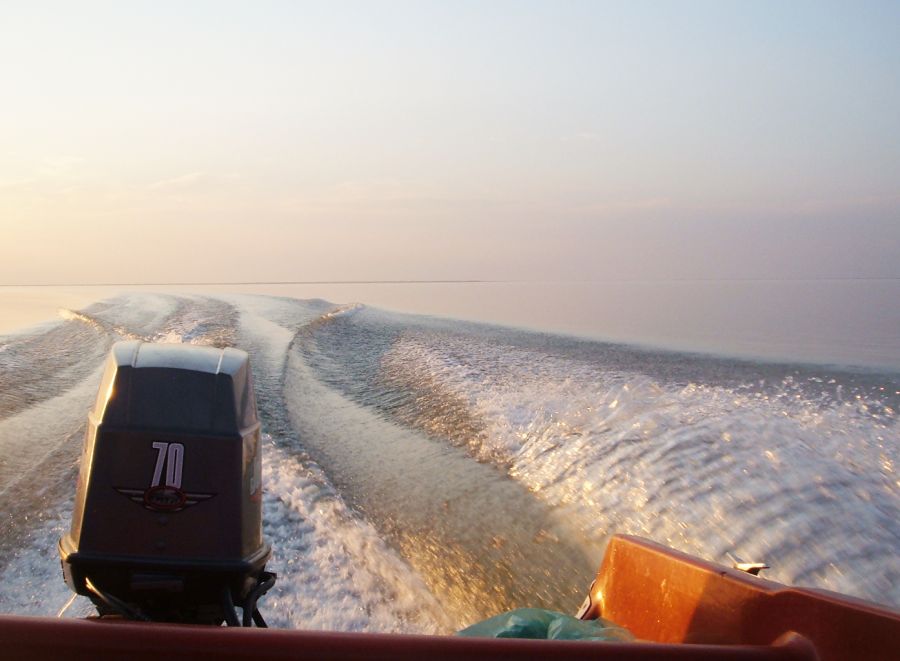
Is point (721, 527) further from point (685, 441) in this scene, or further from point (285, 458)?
point (285, 458)

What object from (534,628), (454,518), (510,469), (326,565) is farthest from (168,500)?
(510,469)

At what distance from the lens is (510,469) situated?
19.3ft

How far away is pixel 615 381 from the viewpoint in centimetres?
791

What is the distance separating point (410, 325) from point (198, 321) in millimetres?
3669

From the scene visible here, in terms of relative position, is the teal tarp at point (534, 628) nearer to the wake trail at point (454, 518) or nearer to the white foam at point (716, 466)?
the wake trail at point (454, 518)

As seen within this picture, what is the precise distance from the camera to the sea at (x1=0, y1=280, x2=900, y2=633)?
366 centimetres

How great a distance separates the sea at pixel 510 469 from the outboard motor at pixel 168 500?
972 millimetres

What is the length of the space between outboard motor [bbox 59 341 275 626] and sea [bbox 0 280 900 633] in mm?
972

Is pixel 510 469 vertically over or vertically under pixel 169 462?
under

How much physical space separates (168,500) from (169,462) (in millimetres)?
120

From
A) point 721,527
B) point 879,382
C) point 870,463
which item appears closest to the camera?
point 721,527

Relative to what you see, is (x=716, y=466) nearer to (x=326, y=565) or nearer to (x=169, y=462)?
(x=326, y=565)

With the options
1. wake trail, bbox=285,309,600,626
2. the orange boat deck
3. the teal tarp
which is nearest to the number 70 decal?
the orange boat deck

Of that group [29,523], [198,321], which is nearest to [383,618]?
[29,523]
